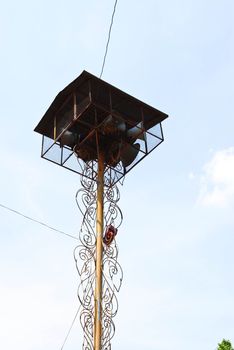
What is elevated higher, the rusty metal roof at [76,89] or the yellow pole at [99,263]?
the rusty metal roof at [76,89]

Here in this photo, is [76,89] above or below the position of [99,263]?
above

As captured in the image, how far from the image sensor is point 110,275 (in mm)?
4426

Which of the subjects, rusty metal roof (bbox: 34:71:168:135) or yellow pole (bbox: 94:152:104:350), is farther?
rusty metal roof (bbox: 34:71:168:135)

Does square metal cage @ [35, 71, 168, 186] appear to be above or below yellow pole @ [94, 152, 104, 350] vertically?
above

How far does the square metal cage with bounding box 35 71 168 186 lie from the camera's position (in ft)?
16.1

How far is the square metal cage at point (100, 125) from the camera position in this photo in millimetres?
4895

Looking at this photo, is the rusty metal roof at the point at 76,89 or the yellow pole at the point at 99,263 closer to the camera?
the yellow pole at the point at 99,263

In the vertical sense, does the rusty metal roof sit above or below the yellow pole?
above

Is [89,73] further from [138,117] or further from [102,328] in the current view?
[102,328]

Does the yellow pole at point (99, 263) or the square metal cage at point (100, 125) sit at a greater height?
the square metal cage at point (100, 125)

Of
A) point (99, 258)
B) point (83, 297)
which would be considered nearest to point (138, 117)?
point (99, 258)

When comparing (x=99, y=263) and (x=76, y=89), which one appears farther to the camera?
(x=76, y=89)

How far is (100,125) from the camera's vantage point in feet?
16.1

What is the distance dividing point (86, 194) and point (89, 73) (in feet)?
3.73
